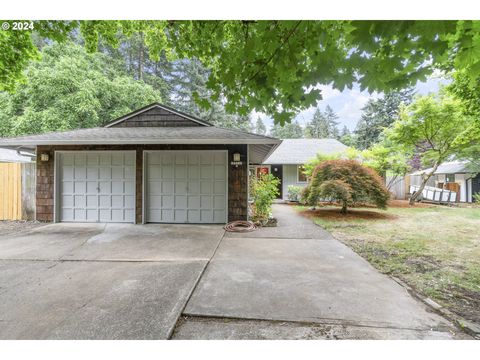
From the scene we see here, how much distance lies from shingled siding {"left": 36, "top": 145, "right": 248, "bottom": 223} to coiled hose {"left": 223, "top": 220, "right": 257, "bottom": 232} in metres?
0.31

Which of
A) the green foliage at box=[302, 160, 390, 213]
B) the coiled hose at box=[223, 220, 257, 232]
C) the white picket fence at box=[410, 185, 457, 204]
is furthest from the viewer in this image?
the white picket fence at box=[410, 185, 457, 204]

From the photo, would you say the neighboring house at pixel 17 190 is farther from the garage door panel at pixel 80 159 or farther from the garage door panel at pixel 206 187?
the garage door panel at pixel 206 187

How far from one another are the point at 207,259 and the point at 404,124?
11.2 m

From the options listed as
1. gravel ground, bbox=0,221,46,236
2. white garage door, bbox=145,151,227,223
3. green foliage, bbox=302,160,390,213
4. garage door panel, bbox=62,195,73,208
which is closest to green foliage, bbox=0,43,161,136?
garage door panel, bbox=62,195,73,208

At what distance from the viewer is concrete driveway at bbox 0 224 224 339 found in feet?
6.72

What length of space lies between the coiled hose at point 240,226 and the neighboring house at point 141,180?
325 millimetres

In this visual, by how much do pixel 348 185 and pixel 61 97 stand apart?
45.2 ft

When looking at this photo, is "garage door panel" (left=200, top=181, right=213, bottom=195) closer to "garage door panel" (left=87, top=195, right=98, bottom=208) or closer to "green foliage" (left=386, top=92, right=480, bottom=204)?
"garage door panel" (left=87, top=195, right=98, bottom=208)

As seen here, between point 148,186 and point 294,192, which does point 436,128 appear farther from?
point 148,186

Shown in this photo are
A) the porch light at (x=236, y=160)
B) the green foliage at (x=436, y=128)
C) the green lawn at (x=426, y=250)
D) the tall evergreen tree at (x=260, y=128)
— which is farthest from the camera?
the tall evergreen tree at (x=260, y=128)

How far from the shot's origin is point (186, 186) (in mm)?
6859

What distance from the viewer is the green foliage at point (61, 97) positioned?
1167 centimetres

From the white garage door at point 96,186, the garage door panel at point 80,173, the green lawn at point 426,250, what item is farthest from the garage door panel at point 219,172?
the garage door panel at point 80,173
